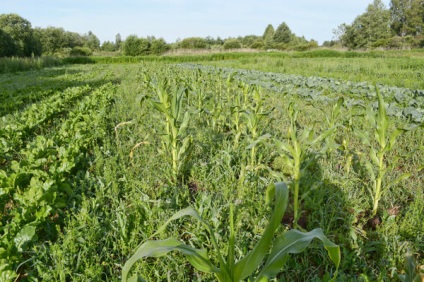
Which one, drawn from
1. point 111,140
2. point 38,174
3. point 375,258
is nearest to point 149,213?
point 38,174

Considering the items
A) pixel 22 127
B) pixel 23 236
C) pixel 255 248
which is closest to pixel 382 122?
pixel 255 248

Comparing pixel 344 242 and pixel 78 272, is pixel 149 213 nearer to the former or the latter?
pixel 78 272

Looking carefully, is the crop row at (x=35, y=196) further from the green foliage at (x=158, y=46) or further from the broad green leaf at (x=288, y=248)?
the green foliage at (x=158, y=46)

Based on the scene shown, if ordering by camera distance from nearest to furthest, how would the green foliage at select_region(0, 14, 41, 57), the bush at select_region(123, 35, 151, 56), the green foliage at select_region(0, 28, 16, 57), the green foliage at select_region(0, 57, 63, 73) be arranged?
the green foliage at select_region(0, 57, 63, 73) → the green foliage at select_region(0, 28, 16, 57) → the green foliage at select_region(0, 14, 41, 57) → the bush at select_region(123, 35, 151, 56)

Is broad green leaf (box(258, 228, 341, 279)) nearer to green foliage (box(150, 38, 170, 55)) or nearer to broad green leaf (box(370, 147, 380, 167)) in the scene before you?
broad green leaf (box(370, 147, 380, 167))

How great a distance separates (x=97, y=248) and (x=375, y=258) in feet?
7.30

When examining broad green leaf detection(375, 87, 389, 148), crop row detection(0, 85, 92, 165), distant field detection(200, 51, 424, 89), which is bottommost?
crop row detection(0, 85, 92, 165)

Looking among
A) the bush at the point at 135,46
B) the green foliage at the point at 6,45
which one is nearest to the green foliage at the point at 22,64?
the green foliage at the point at 6,45

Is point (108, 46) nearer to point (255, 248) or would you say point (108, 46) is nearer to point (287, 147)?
point (287, 147)

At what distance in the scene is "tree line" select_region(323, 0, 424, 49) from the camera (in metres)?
60.8

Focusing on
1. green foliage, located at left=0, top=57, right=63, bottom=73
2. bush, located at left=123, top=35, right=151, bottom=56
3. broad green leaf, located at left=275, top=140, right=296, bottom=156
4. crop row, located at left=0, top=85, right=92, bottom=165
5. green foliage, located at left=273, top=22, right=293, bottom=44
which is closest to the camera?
broad green leaf, located at left=275, top=140, right=296, bottom=156

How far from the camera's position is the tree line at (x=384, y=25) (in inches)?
2394

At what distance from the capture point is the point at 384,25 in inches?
2530

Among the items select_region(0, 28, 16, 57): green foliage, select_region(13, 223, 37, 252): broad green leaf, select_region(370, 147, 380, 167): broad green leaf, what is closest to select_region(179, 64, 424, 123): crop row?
select_region(370, 147, 380, 167): broad green leaf
